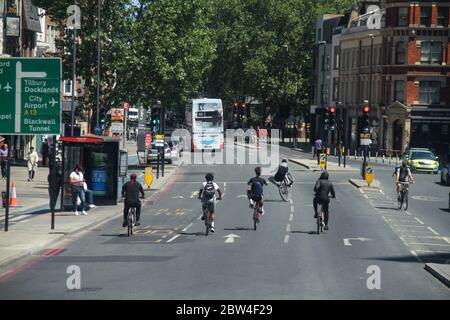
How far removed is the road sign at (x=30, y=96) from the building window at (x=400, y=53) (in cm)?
6541

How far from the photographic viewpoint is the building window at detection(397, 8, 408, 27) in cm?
9350

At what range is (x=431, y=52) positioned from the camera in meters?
92.9

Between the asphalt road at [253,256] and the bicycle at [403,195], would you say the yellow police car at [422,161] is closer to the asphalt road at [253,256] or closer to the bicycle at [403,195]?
the asphalt road at [253,256]

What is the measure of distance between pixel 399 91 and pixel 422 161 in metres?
25.6

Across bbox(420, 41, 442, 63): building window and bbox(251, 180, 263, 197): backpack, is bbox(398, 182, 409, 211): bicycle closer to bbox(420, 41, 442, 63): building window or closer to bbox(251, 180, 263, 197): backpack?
bbox(251, 180, 263, 197): backpack

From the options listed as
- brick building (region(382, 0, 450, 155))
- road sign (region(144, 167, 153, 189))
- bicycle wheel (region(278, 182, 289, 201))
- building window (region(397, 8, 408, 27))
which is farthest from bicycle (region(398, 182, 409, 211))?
building window (region(397, 8, 408, 27))

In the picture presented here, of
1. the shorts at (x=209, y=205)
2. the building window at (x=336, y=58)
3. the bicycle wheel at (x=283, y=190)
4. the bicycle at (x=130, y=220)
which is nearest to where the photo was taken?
the bicycle at (x=130, y=220)

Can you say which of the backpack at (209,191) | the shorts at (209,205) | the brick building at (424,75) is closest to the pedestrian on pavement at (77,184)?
the shorts at (209,205)

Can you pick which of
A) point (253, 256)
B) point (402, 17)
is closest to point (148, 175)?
point (253, 256)

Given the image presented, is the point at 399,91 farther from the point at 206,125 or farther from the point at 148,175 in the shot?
the point at 148,175

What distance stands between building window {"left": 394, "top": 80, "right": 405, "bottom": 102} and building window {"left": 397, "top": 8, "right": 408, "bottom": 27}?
4.93 metres

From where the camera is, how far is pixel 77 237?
31422 millimetres

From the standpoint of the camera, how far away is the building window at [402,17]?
9350 cm
